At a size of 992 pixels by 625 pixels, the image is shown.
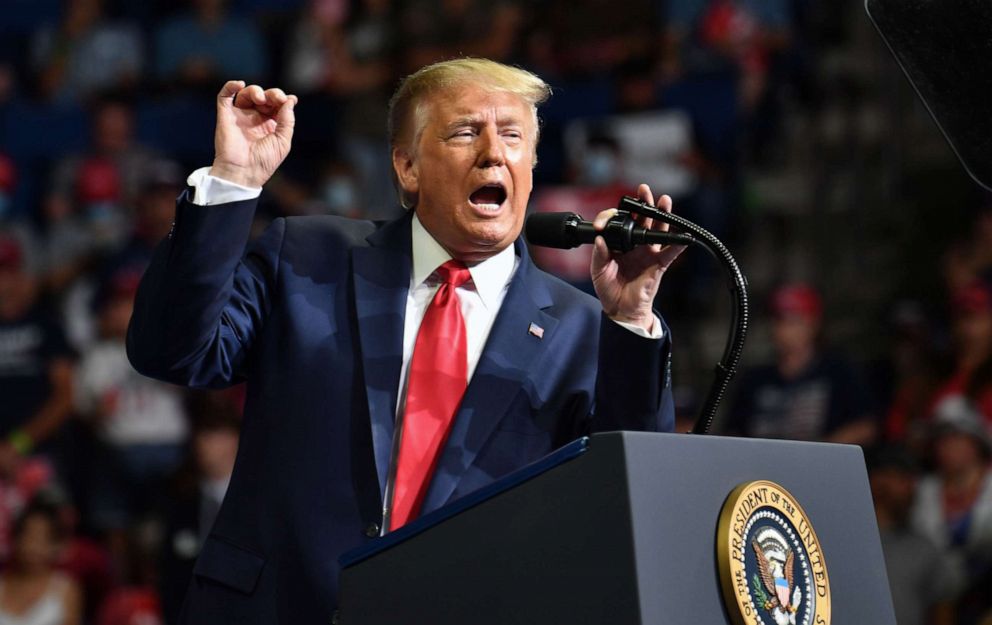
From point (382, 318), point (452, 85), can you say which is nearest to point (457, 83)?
point (452, 85)

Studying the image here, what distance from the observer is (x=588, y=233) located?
203cm

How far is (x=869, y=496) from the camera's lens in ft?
6.32

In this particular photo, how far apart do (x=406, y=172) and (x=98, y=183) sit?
18.5ft

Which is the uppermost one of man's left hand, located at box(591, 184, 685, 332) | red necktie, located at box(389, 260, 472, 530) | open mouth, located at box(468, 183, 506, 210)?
open mouth, located at box(468, 183, 506, 210)

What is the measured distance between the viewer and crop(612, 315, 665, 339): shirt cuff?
205cm

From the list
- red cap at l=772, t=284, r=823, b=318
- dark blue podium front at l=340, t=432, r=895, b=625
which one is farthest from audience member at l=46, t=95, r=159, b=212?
dark blue podium front at l=340, t=432, r=895, b=625

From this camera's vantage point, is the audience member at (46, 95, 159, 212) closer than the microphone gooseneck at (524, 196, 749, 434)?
No

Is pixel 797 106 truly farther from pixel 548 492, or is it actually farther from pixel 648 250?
pixel 548 492

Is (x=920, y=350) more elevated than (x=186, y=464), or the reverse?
(x=920, y=350)

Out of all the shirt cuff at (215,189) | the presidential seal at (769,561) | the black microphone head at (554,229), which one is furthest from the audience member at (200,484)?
the presidential seal at (769,561)

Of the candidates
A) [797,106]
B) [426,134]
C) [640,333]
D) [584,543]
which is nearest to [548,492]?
[584,543]

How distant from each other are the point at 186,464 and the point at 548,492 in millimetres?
3943

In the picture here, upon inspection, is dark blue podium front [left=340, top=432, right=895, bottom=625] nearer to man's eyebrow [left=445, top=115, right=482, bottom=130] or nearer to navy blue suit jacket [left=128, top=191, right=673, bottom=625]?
navy blue suit jacket [left=128, top=191, right=673, bottom=625]

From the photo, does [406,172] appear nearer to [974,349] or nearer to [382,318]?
[382,318]
